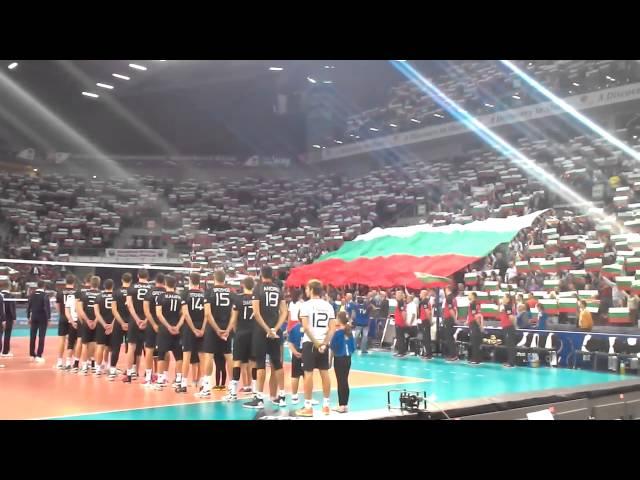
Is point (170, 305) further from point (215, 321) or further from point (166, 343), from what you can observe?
point (215, 321)

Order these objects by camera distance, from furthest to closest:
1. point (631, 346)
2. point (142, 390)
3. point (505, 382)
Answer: point (631, 346) → point (505, 382) → point (142, 390)

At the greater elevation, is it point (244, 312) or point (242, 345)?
point (244, 312)

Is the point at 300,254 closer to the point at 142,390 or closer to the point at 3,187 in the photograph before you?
the point at 3,187

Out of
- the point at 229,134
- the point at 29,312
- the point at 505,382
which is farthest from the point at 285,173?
the point at 505,382

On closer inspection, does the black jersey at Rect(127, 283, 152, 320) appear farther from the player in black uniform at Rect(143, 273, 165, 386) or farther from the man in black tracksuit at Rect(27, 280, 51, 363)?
the man in black tracksuit at Rect(27, 280, 51, 363)

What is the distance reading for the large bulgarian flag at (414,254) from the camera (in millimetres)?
17625

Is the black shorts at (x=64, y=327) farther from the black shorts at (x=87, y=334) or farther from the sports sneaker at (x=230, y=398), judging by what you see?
the sports sneaker at (x=230, y=398)

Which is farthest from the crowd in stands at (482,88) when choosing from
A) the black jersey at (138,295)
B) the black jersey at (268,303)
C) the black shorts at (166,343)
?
the black shorts at (166,343)

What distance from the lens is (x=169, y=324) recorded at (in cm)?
1022

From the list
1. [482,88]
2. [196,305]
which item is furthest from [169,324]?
[482,88]

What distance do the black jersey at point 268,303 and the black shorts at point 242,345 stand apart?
591 mm

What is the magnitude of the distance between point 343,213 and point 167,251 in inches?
372

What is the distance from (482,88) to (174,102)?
15763 millimetres

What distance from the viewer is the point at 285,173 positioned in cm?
3841
